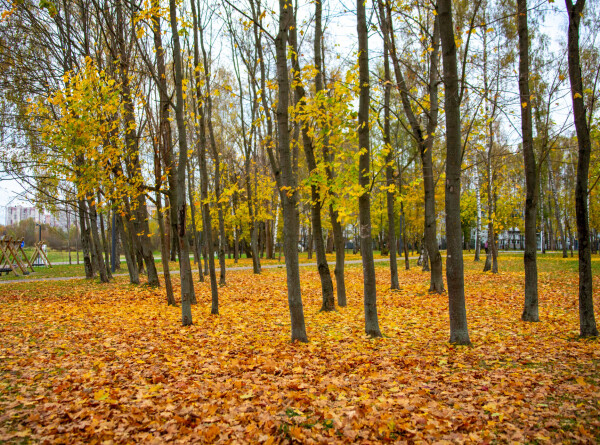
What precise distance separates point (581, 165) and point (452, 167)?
2116mm

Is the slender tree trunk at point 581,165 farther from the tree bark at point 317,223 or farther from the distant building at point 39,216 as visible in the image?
the distant building at point 39,216

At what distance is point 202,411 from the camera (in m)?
3.75

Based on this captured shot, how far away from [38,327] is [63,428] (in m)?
5.53

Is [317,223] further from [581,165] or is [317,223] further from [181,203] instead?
[581,165]

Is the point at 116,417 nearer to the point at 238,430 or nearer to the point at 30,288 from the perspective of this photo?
the point at 238,430

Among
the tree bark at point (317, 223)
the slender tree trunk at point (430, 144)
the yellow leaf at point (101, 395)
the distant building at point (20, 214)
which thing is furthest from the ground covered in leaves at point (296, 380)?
the distant building at point (20, 214)

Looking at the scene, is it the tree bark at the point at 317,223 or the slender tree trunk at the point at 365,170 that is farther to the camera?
the tree bark at the point at 317,223

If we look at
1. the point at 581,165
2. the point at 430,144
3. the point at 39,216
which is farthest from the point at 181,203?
the point at 39,216

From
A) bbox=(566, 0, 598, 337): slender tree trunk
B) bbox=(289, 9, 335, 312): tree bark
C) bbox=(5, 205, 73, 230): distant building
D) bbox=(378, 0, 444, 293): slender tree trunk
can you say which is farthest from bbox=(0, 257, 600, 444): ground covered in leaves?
bbox=(5, 205, 73, 230): distant building

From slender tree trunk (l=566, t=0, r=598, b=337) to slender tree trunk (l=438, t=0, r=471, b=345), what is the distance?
186 centimetres

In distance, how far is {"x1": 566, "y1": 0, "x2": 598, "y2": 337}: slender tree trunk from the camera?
5.69m

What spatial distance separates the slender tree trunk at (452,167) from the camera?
557 centimetres

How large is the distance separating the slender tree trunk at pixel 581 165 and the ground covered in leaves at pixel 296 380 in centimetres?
48

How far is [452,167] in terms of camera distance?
18.9 feet
